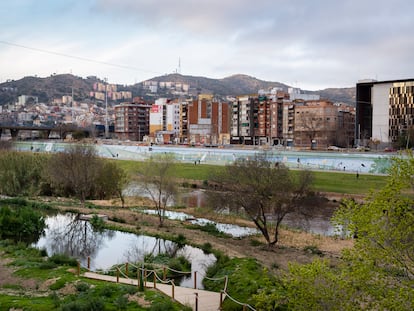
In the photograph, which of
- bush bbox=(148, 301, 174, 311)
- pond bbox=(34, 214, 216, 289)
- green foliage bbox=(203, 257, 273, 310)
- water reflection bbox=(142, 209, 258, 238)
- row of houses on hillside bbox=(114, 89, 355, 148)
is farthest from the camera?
row of houses on hillside bbox=(114, 89, 355, 148)

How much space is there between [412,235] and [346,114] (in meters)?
131

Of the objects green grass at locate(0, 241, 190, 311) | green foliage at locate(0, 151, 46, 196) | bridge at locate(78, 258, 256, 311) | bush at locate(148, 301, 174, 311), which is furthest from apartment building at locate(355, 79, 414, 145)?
bush at locate(148, 301, 174, 311)

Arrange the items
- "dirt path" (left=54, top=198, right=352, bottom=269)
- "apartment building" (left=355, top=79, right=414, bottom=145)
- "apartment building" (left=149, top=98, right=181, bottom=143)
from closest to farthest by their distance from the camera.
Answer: "dirt path" (left=54, top=198, right=352, bottom=269) → "apartment building" (left=355, top=79, right=414, bottom=145) → "apartment building" (left=149, top=98, right=181, bottom=143)

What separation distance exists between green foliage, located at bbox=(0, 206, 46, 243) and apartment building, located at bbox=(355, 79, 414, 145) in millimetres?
Answer: 89429

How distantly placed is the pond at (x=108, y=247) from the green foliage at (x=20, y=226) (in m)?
0.71

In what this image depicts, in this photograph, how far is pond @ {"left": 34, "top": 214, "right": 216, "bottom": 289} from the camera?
22484 mm

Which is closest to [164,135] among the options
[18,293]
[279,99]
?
[279,99]

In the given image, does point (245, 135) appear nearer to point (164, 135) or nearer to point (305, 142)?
point (305, 142)

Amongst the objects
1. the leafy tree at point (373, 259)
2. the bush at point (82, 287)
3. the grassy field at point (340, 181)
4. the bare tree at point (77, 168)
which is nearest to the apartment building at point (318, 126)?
the grassy field at point (340, 181)

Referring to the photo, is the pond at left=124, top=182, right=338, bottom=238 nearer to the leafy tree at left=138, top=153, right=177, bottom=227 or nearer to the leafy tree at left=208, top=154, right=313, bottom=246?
the leafy tree at left=138, top=153, right=177, bottom=227

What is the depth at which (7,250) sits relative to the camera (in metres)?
22.6

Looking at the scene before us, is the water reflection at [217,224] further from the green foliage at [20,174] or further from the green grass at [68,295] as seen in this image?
the green foliage at [20,174]

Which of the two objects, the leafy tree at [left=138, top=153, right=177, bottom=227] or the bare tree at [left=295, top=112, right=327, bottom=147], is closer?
the leafy tree at [left=138, top=153, right=177, bottom=227]

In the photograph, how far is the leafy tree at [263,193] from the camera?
25.9 metres
